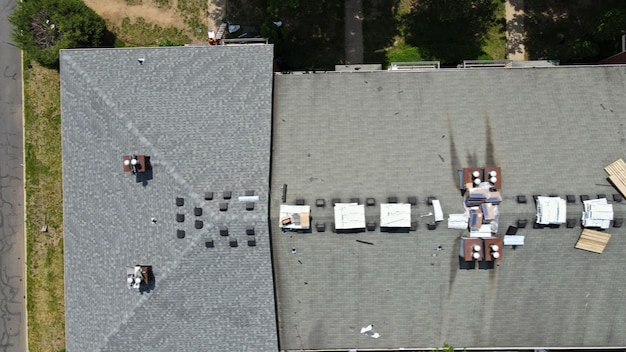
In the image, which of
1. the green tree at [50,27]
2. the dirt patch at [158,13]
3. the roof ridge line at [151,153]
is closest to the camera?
the roof ridge line at [151,153]

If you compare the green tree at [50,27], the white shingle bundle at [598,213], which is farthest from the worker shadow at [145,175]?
the white shingle bundle at [598,213]

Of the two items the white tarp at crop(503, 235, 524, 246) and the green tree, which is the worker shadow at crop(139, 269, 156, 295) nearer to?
the green tree

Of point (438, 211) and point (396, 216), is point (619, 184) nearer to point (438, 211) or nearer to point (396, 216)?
point (438, 211)

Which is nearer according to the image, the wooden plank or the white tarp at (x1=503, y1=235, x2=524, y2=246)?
the wooden plank

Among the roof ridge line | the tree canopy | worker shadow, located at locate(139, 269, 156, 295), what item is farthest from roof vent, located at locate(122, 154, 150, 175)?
the tree canopy

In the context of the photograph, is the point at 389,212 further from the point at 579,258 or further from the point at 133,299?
the point at 133,299

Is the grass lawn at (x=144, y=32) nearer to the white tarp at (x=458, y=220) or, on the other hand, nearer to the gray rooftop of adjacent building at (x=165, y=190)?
the gray rooftop of adjacent building at (x=165, y=190)
